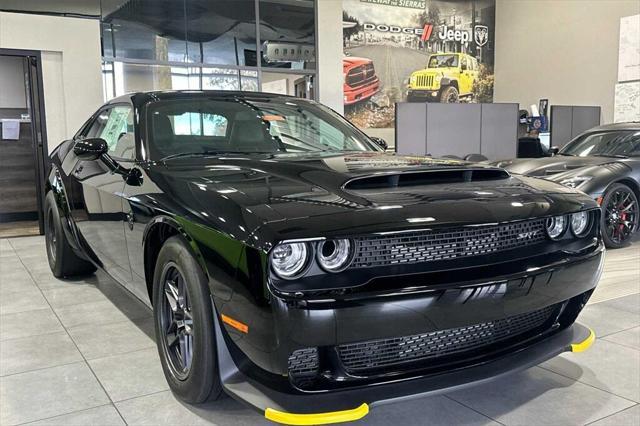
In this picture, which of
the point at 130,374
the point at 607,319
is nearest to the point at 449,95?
the point at 607,319

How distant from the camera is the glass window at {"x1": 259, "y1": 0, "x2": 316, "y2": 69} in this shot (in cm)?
966

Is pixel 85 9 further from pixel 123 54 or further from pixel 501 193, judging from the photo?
pixel 501 193

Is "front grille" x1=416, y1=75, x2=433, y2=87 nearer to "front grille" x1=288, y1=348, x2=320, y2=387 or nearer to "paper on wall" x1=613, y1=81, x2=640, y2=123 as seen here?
"paper on wall" x1=613, y1=81, x2=640, y2=123

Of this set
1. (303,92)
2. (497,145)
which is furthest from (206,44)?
(497,145)

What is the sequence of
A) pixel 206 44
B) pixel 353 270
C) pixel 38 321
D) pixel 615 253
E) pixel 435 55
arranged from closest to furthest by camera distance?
pixel 353 270 < pixel 38 321 < pixel 615 253 < pixel 206 44 < pixel 435 55

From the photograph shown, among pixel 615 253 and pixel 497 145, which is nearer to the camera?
pixel 615 253

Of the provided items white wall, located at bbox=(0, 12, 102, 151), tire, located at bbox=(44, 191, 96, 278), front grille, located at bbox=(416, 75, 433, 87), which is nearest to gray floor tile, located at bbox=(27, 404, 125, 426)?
tire, located at bbox=(44, 191, 96, 278)

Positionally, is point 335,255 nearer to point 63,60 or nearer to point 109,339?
point 109,339

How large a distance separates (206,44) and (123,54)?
1.35 meters

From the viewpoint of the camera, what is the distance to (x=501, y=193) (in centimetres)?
186

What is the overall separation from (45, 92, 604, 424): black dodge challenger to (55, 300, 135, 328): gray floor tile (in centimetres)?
91

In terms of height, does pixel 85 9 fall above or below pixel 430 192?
above

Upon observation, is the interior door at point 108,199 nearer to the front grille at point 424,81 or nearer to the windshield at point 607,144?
the windshield at point 607,144

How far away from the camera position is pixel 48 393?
2.21 m
